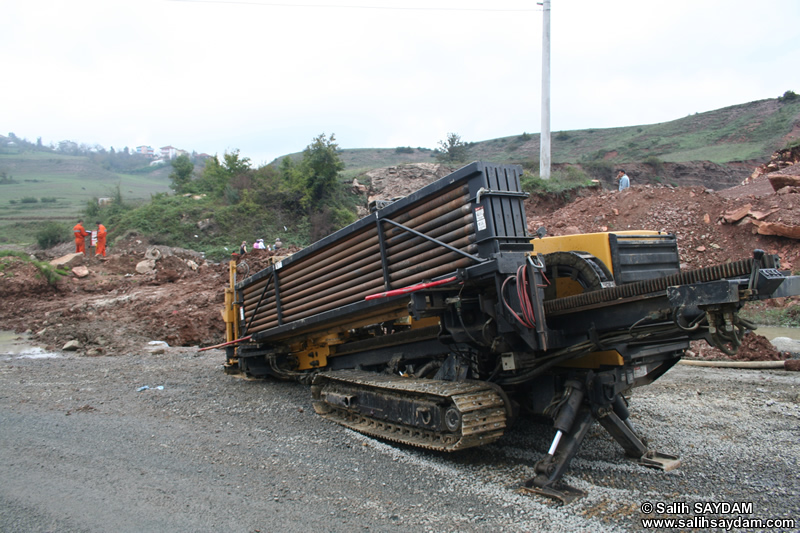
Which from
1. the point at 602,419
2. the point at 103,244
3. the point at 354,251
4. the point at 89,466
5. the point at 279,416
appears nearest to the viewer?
the point at 602,419

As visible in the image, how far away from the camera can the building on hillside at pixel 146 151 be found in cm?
15312

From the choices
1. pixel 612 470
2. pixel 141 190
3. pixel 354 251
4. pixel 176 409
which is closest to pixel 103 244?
pixel 176 409

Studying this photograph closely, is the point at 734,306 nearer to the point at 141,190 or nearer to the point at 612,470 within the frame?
the point at 612,470

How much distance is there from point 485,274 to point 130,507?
3.17 m

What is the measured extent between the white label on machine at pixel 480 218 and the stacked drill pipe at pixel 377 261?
9 centimetres

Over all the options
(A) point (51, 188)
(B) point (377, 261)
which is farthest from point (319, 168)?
(A) point (51, 188)

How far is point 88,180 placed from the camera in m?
93.2

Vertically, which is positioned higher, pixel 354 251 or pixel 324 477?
pixel 354 251

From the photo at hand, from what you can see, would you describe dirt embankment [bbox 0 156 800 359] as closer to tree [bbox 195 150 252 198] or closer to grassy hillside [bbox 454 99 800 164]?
tree [bbox 195 150 252 198]

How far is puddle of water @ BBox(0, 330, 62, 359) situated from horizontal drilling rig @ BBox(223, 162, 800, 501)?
8.14 meters

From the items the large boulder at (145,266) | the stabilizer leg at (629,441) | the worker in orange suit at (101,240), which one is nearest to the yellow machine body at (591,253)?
the stabilizer leg at (629,441)

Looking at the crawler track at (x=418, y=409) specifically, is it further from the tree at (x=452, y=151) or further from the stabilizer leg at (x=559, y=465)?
the tree at (x=452, y=151)

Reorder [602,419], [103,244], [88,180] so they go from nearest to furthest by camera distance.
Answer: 1. [602,419]
2. [103,244]
3. [88,180]

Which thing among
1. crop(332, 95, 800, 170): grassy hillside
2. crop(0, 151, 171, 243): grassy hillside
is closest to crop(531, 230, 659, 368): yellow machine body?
crop(332, 95, 800, 170): grassy hillside
